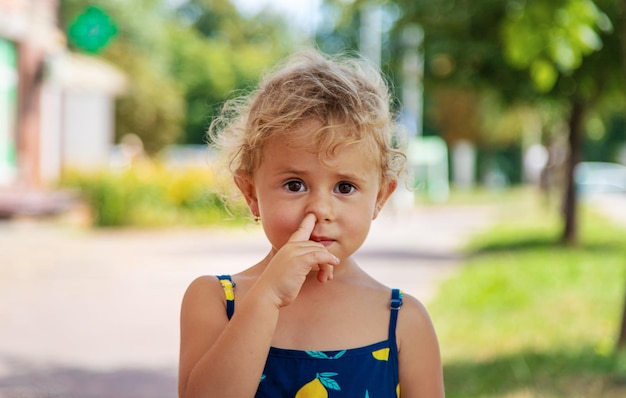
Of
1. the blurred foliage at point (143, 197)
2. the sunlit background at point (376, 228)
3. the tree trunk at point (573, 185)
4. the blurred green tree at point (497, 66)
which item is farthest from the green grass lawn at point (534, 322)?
the blurred foliage at point (143, 197)

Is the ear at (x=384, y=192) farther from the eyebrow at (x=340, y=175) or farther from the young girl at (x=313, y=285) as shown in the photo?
the eyebrow at (x=340, y=175)

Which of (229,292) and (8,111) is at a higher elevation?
(8,111)

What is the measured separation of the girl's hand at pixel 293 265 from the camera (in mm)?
1791

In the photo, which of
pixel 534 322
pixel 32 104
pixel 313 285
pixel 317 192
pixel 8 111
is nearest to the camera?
pixel 317 192

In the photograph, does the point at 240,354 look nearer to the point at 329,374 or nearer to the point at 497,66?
the point at 329,374

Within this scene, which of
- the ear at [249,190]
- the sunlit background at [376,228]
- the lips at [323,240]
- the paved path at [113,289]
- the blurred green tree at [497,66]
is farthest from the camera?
the blurred green tree at [497,66]

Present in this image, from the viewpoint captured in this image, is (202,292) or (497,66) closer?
(202,292)

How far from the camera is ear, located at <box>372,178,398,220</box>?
209 centimetres

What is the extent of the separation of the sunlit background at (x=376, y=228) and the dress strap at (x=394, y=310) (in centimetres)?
Result: 34

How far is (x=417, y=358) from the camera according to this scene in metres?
1.96

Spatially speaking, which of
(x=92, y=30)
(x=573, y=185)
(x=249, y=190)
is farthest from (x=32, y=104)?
(x=249, y=190)

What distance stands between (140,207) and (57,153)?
272 cm

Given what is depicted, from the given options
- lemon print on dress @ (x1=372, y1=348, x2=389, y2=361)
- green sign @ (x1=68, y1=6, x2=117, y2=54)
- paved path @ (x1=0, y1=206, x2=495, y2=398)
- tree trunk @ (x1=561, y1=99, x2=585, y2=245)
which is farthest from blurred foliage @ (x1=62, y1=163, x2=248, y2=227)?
lemon print on dress @ (x1=372, y1=348, x2=389, y2=361)

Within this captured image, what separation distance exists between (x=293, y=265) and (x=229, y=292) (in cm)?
25
